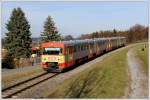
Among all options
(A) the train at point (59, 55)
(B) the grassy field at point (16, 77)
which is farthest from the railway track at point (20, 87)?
(A) the train at point (59, 55)

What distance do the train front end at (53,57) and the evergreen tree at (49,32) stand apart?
131 feet

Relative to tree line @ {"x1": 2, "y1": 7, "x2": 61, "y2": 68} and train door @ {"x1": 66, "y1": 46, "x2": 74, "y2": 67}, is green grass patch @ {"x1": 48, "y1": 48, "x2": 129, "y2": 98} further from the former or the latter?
tree line @ {"x1": 2, "y1": 7, "x2": 61, "y2": 68}

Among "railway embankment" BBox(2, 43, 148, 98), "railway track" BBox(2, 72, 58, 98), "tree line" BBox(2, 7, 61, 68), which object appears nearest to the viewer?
"railway embankment" BBox(2, 43, 148, 98)

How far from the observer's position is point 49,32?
230 ft

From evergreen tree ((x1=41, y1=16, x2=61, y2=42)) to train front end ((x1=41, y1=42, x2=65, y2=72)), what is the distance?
131 feet

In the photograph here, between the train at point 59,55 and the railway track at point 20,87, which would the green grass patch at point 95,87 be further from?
the train at point 59,55

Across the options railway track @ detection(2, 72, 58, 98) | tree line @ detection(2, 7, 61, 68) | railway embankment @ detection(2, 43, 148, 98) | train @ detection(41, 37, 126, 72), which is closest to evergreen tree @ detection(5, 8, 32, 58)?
tree line @ detection(2, 7, 61, 68)

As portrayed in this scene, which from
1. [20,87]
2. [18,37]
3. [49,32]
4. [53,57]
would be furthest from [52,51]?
[49,32]

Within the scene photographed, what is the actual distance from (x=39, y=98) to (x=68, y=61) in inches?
465

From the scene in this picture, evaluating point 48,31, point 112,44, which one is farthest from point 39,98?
point 48,31

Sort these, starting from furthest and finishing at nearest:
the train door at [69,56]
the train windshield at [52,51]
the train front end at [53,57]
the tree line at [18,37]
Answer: the tree line at [18,37], the train door at [69,56], the train windshield at [52,51], the train front end at [53,57]

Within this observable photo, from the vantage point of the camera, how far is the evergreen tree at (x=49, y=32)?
Answer: 2724 inches

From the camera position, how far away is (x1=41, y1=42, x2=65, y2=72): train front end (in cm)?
2781

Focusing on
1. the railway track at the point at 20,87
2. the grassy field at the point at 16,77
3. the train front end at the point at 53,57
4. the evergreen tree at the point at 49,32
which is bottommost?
the railway track at the point at 20,87
